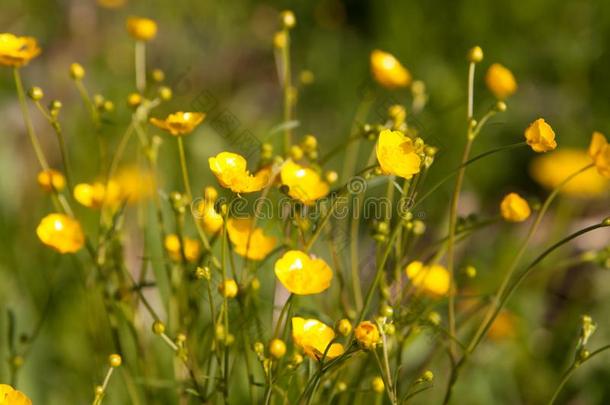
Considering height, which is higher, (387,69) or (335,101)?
(387,69)

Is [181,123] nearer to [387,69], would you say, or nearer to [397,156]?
[397,156]

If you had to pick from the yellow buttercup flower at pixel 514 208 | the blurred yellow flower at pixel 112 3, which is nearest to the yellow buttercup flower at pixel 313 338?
the yellow buttercup flower at pixel 514 208

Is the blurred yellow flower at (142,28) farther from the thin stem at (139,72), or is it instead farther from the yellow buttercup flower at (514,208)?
the yellow buttercup flower at (514,208)

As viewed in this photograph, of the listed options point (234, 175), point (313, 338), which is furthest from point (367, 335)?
point (234, 175)

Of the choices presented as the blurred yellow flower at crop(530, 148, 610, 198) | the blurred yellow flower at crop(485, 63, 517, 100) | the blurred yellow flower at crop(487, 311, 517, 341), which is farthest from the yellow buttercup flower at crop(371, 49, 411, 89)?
the blurred yellow flower at crop(530, 148, 610, 198)

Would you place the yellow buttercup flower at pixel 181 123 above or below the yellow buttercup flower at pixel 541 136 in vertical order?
above
